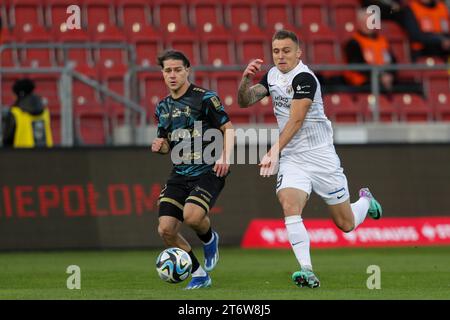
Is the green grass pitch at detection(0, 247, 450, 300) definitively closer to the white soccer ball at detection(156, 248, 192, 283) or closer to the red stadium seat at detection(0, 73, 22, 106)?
the white soccer ball at detection(156, 248, 192, 283)

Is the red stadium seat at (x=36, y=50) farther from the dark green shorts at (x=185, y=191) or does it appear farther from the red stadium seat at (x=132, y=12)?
the dark green shorts at (x=185, y=191)

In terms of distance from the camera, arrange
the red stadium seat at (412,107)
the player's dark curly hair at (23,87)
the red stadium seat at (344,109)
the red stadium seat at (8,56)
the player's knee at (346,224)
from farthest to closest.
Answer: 1. the red stadium seat at (412,107)
2. the red stadium seat at (344,109)
3. the red stadium seat at (8,56)
4. the player's dark curly hair at (23,87)
5. the player's knee at (346,224)

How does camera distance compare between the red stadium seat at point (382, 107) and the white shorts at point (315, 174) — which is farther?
the red stadium seat at point (382, 107)

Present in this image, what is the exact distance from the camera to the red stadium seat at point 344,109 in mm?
19109

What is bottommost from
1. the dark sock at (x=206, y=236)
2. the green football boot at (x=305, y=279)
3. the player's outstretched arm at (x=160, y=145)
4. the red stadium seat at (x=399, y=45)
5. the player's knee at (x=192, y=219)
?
the green football boot at (x=305, y=279)

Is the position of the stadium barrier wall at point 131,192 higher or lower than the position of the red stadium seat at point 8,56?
lower

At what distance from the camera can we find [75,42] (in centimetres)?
1952

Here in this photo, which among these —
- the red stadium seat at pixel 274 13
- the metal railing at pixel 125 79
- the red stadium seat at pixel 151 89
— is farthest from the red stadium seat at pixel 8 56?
the red stadium seat at pixel 274 13

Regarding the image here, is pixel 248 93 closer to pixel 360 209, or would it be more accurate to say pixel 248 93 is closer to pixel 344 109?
pixel 360 209

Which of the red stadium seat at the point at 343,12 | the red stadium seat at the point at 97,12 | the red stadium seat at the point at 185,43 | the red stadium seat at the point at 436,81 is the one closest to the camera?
the red stadium seat at the point at 436,81

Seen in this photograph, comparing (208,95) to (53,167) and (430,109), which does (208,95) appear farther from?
(430,109)

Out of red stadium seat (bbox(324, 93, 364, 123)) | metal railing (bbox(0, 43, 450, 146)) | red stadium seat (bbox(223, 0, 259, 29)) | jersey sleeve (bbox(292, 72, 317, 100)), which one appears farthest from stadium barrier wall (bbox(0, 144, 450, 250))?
jersey sleeve (bbox(292, 72, 317, 100))

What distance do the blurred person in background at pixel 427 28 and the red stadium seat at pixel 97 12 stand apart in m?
5.09

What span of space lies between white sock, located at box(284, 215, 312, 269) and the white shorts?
1.03 ft
